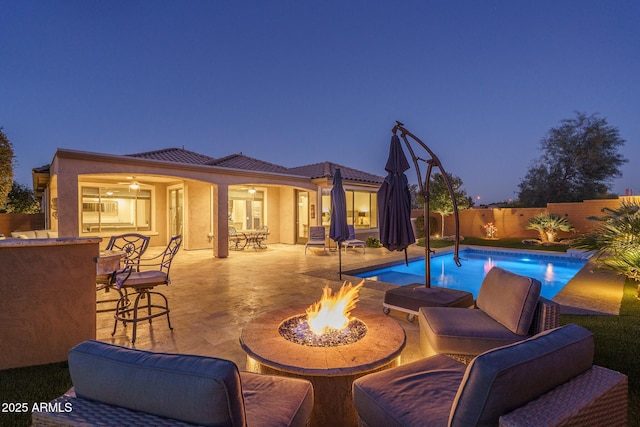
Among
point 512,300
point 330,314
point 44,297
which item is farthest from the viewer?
point 44,297

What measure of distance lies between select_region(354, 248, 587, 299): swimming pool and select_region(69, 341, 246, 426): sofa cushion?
280 inches

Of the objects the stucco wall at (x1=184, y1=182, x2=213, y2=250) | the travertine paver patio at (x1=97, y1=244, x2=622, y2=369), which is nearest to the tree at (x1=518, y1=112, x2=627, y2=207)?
the travertine paver patio at (x1=97, y1=244, x2=622, y2=369)

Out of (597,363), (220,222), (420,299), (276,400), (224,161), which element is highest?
(224,161)

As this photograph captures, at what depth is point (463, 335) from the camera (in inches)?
104

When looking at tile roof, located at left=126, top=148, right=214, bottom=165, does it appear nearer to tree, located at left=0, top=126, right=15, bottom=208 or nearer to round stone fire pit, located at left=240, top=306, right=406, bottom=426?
tree, located at left=0, top=126, right=15, bottom=208

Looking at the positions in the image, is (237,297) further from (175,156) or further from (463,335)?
(175,156)

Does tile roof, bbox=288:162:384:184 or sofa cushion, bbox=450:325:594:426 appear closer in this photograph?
sofa cushion, bbox=450:325:594:426

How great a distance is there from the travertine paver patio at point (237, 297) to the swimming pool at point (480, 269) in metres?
0.66

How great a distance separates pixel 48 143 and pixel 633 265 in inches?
2588

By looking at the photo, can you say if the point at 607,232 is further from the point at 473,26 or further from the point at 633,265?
the point at 473,26

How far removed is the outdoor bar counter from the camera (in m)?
2.97

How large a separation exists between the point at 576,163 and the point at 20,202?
31470 millimetres

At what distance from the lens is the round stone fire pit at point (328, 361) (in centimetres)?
209

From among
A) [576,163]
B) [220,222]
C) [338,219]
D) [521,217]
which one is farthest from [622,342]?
[576,163]
